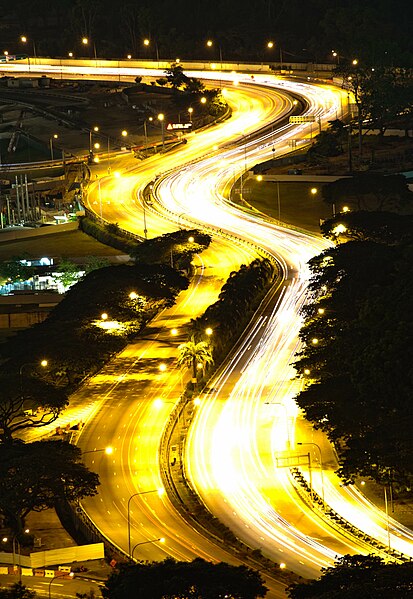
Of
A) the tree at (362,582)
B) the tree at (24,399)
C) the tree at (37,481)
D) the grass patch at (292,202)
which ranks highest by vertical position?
the grass patch at (292,202)

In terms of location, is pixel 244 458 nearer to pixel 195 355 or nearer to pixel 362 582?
pixel 195 355

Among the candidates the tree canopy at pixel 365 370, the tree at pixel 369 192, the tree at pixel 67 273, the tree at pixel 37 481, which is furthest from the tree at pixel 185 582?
the tree at pixel 369 192

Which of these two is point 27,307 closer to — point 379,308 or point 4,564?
point 379,308

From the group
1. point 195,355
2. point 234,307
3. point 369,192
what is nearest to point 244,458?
point 195,355

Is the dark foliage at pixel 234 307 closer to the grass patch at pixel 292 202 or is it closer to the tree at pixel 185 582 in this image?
the grass patch at pixel 292 202

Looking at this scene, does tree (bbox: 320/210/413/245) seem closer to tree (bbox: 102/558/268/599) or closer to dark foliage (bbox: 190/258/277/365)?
dark foliage (bbox: 190/258/277/365)
